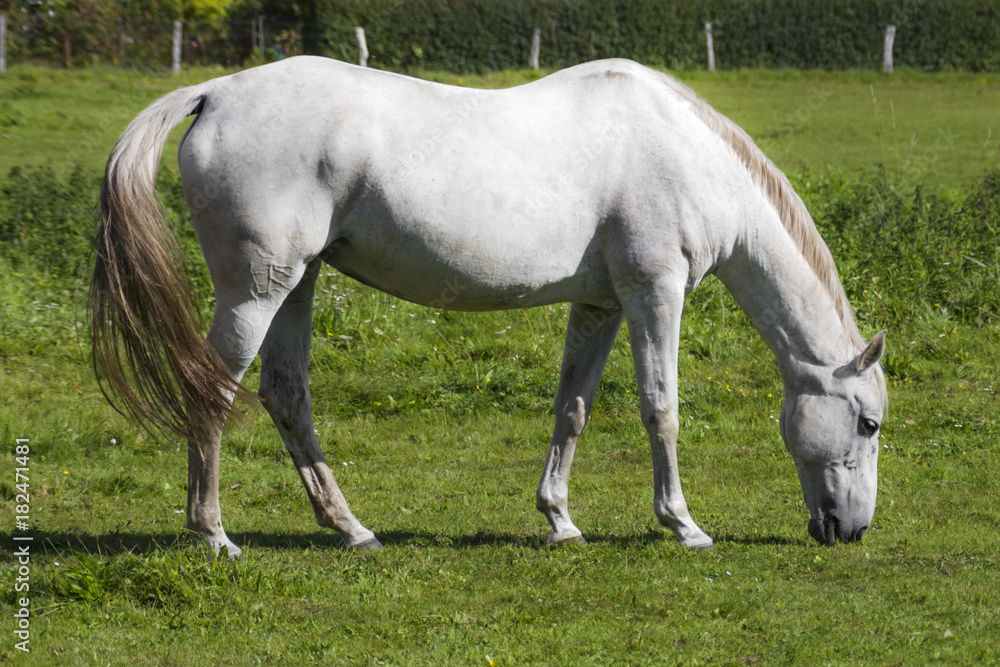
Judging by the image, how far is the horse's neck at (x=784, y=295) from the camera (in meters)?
4.25

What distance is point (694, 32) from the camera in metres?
24.6

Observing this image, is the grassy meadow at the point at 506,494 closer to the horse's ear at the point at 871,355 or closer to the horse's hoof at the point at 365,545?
the horse's hoof at the point at 365,545

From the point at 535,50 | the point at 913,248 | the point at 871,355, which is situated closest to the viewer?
the point at 871,355

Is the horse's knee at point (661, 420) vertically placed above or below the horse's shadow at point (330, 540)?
above

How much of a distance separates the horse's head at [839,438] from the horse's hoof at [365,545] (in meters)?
Result: 2.01

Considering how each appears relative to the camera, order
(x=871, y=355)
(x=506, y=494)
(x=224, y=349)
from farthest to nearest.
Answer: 1. (x=506, y=494)
2. (x=871, y=355)
3. (x=224, y=349)

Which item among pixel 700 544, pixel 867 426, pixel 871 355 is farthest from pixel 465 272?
pixel 867 426

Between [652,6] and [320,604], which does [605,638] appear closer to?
[320,604]

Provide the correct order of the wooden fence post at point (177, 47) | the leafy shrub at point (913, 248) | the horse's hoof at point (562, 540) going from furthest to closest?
the wooden fence post at point (177, 47) < the leafy shrub at point (913, 248) < the horse's hoof at point (562, 540)

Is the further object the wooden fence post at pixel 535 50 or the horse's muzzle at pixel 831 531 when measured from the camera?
the wooden fence post at pixel 535 50

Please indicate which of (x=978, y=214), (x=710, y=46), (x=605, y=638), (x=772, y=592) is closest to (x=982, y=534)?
(x=772, y=592)

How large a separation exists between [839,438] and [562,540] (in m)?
1.37

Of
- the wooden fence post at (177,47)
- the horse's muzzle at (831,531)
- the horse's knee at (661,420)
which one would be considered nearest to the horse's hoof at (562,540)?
the horse's knee at (661,420)

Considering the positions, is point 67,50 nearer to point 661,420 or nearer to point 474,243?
point 474,243
